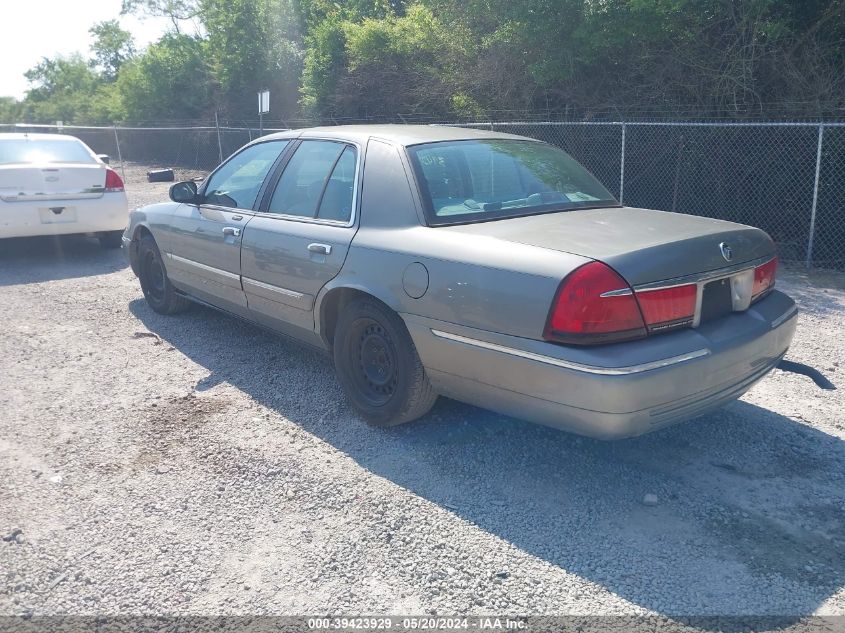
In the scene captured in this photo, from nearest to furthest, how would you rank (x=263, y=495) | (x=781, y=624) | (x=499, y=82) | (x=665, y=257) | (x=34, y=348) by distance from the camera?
(x=781, y=624), (x=665, y=257), (x=263, y=495), (x=34, y=348), (x=499, y=82)

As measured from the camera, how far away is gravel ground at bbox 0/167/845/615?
9.42 feet

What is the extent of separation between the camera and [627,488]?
11.9ft

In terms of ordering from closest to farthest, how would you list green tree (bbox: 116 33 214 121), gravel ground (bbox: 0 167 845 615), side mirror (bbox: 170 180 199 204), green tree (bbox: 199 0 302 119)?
gravel ground (bbox: 0 167 845 615) < side mirror (bbox: 170 180 199 204) < green tree (bbox: 199 0 302 119) < green tree (bbox: 116 33 214 121)

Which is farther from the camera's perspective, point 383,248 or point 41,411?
point 41,411

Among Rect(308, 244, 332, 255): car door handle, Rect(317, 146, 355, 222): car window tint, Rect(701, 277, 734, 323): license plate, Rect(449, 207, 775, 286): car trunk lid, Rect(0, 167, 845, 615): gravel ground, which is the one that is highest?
Rect(317, 146, 355, 222): car window tint

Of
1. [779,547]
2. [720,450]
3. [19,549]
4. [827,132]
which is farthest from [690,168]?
[19,549]

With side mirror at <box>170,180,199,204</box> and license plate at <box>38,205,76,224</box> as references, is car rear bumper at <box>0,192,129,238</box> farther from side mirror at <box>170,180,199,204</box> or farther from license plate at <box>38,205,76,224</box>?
side mirror at <box>170,180,199,204</box>

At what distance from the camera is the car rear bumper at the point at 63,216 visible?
8.72 m

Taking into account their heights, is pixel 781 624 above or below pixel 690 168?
below

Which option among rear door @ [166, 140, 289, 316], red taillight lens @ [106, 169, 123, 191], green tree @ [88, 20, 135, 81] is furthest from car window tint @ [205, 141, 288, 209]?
green tree @ [88, 20, 135, 81]

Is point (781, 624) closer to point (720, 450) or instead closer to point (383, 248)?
point (720, 450)

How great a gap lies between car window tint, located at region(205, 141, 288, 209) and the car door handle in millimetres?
969

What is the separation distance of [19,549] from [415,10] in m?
14.6

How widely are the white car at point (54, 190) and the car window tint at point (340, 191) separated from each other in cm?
574
